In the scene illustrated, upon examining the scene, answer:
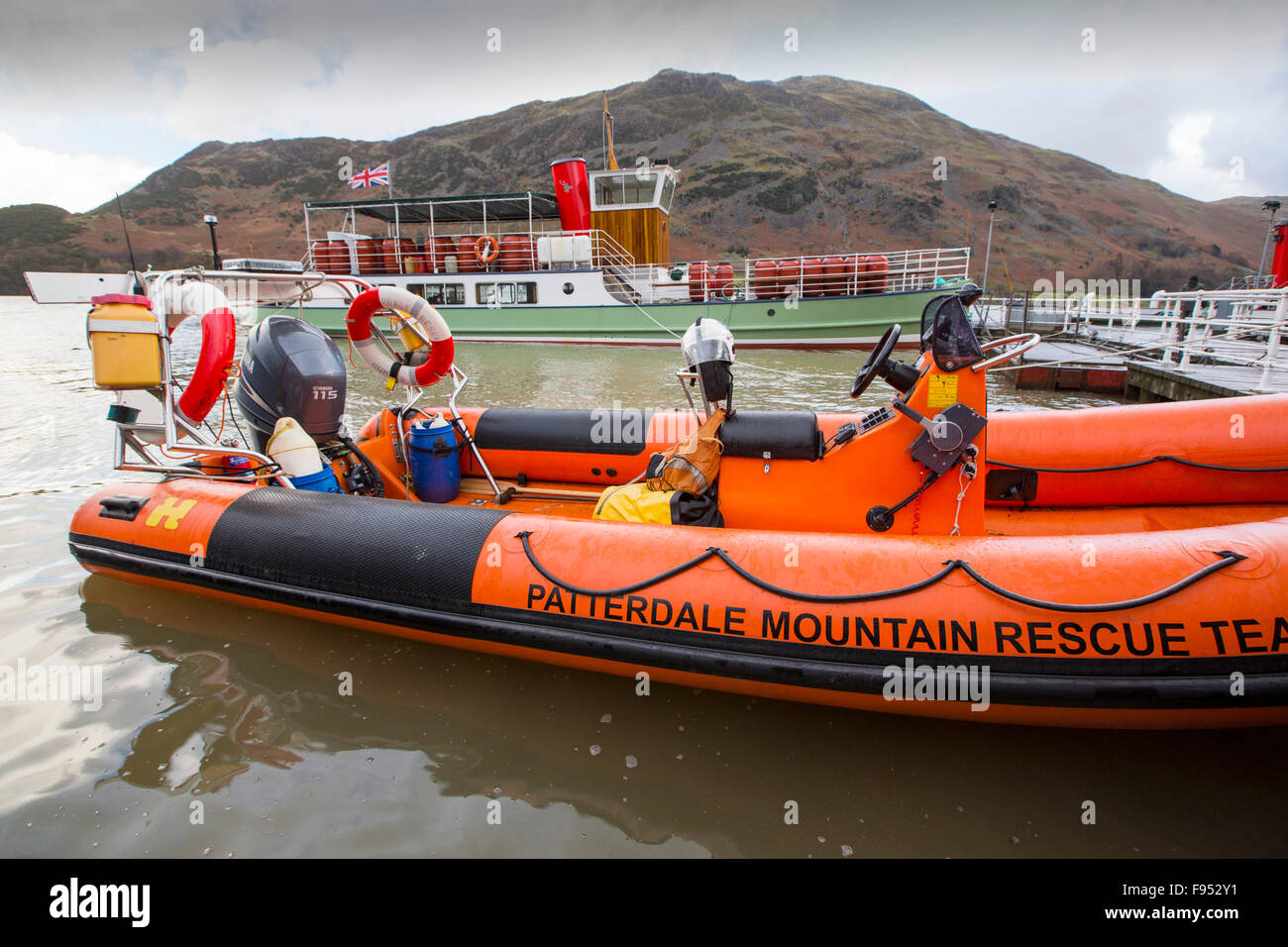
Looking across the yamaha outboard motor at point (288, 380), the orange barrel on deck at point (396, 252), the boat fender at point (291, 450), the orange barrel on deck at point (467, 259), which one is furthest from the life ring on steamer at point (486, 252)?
the boat fender at point (291, 450)

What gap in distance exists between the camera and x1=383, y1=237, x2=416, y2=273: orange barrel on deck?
709 inches

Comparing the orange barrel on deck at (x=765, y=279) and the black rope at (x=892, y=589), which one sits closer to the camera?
the black rope at (x=892, y=589)

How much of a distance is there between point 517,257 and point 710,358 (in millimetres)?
15960

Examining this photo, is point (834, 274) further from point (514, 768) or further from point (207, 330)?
point (514, 768)

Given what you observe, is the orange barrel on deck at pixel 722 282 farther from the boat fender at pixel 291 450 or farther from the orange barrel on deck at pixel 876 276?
the boat fender at pixel 291 450

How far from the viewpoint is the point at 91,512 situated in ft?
11.6

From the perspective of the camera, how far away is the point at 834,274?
1510 cm

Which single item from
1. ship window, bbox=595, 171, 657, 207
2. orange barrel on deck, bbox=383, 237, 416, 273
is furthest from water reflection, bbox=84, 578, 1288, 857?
orange barrel on deck, bbox=383, 237, 416, 273

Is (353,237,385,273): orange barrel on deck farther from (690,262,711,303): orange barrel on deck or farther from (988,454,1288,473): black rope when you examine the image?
(988,454,1288,473): black rope

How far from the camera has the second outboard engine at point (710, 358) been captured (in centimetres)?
286

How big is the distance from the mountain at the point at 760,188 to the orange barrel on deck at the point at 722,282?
2394 cm

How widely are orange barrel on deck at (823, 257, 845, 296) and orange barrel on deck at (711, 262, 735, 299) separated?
89.5 inches

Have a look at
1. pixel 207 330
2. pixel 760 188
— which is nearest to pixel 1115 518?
pixel 207 330
